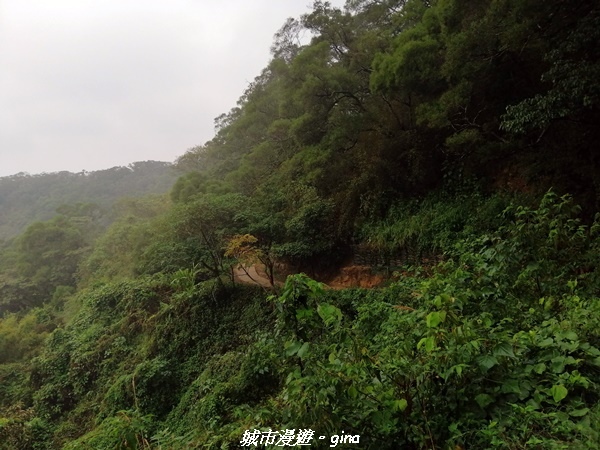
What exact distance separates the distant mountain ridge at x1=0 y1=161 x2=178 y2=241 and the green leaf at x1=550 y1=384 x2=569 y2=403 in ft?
163

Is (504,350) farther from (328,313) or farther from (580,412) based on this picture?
(328,313)

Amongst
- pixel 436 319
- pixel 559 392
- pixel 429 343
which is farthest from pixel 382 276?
pixel 559 392

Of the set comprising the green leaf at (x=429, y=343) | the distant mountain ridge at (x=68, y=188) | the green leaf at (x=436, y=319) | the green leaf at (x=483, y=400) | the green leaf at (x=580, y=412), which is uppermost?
the distant mountain ridge at (x=68, y=188)

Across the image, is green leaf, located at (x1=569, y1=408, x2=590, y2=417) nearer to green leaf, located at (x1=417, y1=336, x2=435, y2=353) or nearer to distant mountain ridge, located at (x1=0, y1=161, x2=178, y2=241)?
green leaf, located at (x1=417, y1=336, x2=435, y2=353)

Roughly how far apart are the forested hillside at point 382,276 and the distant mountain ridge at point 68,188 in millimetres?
38674

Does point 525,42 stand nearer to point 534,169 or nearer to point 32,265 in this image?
point 534,169

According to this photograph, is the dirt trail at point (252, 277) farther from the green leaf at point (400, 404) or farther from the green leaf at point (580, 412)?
the green leaf at point (580, 412)

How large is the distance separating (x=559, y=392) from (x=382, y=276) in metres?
7.93

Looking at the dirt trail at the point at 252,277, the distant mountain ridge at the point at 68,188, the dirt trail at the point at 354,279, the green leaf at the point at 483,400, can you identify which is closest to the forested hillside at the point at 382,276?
the green leaf at the point at 483,400

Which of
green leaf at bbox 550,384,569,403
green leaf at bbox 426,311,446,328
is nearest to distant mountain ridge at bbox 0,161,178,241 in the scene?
green leaf at bbox 426,311,446,328

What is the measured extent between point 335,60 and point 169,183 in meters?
43.3

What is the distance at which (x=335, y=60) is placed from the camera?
13.5 metres

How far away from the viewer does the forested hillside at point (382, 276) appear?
2.21 m

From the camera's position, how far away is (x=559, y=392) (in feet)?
6.36
